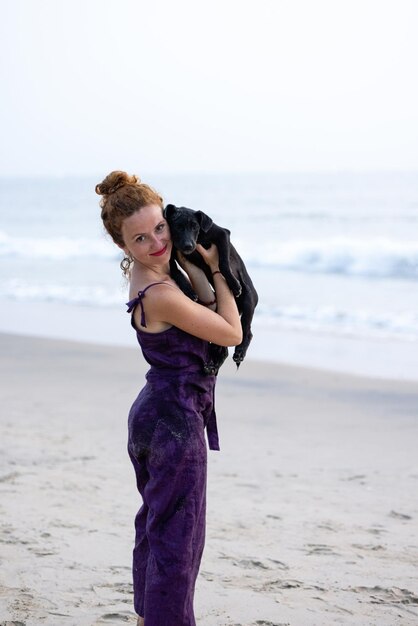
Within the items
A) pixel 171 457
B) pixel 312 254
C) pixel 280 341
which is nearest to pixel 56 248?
pixel 312 254

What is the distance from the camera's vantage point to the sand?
3605mm

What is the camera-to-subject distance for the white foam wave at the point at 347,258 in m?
17.9

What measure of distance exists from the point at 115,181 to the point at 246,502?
2.73 meters

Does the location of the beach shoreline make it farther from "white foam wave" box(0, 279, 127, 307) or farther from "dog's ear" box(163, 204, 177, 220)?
"dog's ear" box(163, 204, 177, 220)

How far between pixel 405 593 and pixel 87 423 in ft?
10.9

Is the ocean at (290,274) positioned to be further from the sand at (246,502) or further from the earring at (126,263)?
the sand at (246,502)

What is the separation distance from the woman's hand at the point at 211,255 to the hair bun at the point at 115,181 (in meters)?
0.29

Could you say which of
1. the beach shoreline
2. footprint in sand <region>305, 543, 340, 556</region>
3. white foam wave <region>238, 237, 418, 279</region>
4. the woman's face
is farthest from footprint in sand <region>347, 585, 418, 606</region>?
white foam wave <region>238, 237, 418, 279</region>

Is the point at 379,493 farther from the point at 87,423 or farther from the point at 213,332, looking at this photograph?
the point at 213,332

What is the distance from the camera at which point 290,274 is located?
17.8 meters

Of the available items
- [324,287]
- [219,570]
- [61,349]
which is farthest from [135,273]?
[324,287]

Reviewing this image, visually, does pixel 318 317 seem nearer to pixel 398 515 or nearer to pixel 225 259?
pixel 398 515

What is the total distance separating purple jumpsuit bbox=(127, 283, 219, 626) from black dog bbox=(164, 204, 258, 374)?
0.35ft

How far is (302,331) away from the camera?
36.4 ft
